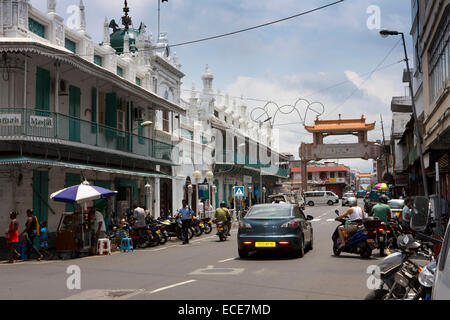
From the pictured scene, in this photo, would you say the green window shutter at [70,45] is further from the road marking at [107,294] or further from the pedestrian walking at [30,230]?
the road marking at [107,294]

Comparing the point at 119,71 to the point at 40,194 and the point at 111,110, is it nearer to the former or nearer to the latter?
the point at 111,110

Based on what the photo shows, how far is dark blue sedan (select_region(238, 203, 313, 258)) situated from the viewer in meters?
14.4

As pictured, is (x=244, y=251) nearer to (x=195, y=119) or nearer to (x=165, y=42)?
(x=165, y=42)

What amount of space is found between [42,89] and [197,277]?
44.3 feet

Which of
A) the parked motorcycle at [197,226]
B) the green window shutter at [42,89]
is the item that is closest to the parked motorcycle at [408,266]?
the green window shutter at [42,89]

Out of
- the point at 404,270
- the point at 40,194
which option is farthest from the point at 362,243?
the point at 40,194

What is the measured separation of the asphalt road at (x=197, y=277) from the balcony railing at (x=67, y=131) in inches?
207

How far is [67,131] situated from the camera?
69.1 ft

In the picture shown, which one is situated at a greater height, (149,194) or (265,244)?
(149,194)

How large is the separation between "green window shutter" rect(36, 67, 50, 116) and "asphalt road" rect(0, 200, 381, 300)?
24.9ft

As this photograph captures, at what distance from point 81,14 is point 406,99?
824 inches

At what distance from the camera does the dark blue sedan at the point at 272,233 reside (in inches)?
566

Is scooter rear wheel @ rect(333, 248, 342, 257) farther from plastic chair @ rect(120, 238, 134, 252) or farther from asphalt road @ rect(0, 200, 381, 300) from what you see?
plastic chair @ rect(120, 238, 134, 252)
